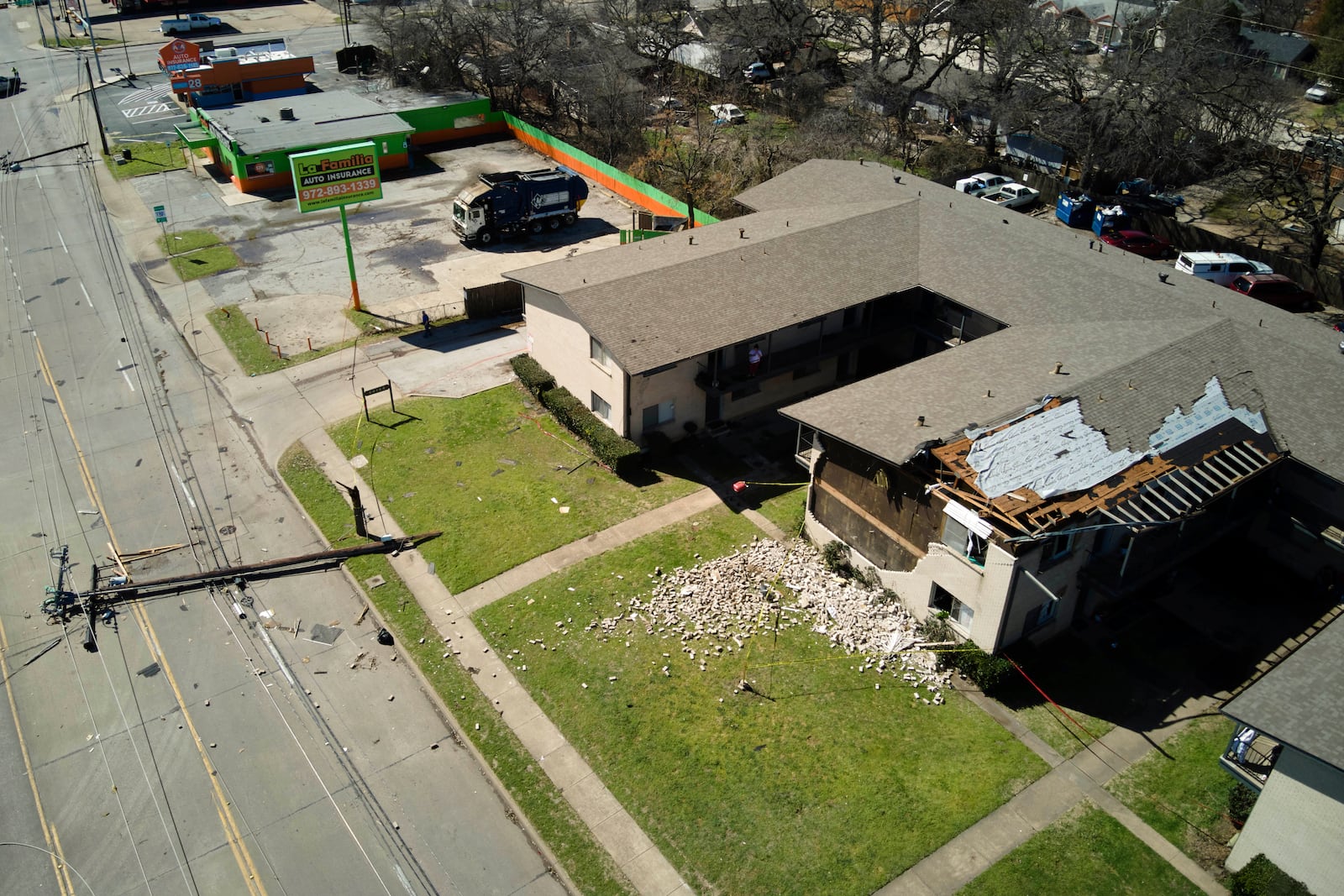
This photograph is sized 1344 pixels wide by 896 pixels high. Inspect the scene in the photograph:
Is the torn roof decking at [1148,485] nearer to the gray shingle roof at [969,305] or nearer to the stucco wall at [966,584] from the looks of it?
the gray shingle roof at [969,305]

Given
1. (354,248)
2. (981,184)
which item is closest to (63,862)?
(354,248)

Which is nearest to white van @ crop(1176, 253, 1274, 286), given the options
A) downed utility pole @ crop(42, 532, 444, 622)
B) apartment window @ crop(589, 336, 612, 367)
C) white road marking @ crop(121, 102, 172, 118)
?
apartment window @ crop(589, 336, 612, 367)

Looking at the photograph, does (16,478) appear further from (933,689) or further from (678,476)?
(933,689)

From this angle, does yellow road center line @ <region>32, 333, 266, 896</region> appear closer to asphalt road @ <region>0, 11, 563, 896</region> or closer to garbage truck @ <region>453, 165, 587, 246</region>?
asphalt road @ <region>0, 11, 563, 896</region>

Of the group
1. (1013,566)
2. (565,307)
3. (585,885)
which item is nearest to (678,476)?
(565,307)

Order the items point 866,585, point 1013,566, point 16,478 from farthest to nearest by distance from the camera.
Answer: point 16,478 → point 866,585 → point 1013,566

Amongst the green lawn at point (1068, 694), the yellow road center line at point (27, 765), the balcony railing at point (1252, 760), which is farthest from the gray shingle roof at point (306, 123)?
the balcony railing at point (1252, 760)

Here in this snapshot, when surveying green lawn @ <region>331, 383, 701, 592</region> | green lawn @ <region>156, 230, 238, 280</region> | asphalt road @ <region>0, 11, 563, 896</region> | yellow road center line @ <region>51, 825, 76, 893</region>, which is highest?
green lawn @ <region>156, 230, 238, 280</region>
